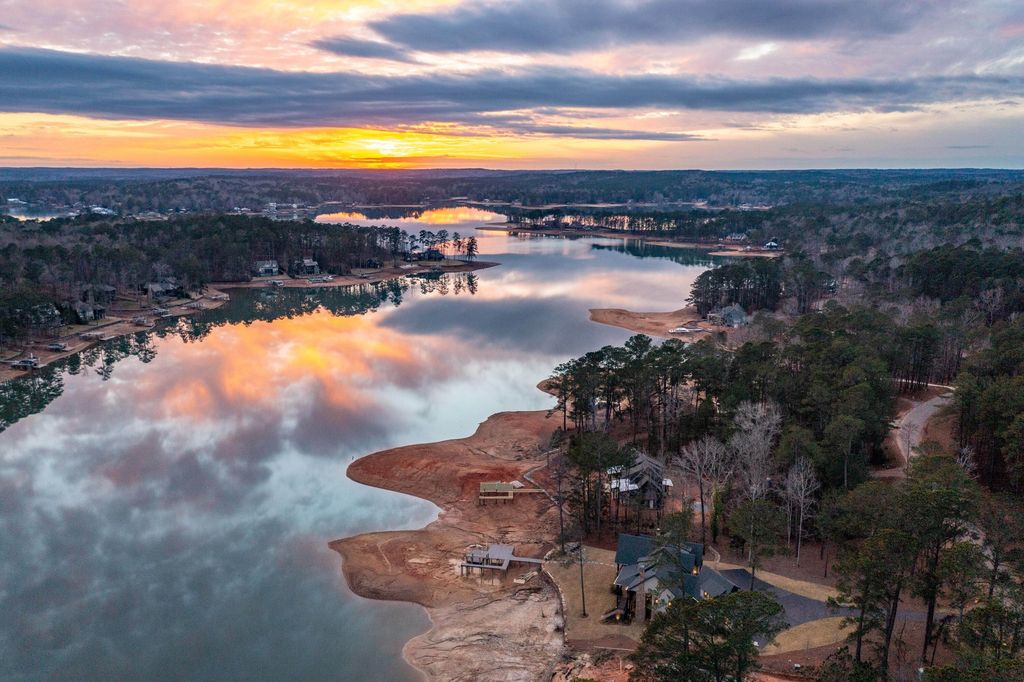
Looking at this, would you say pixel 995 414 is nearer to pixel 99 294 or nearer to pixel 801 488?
pixel 801 488

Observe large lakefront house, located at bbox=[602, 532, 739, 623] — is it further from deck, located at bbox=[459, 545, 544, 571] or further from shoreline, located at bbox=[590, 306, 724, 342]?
shoreline, located at bbox=[590, 306, 724, 342]

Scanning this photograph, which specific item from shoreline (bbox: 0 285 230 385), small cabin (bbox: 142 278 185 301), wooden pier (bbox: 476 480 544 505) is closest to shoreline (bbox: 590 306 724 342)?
wooden pier (bbox: 476 480 544 505)

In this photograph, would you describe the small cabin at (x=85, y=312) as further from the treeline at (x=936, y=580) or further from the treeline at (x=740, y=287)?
the treeline at (x=936, y=580)

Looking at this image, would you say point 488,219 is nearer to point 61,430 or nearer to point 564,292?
point 564,292

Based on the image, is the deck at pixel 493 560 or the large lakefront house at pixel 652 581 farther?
the deck at pixel 493 560

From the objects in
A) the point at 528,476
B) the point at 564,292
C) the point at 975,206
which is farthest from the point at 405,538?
the point at 975,206

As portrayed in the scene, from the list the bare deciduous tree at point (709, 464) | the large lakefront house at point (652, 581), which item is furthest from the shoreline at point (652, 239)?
the large lakefront house at point (652, 581)
